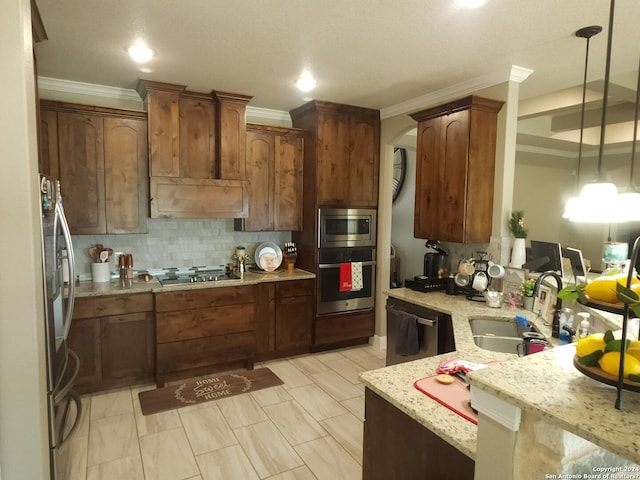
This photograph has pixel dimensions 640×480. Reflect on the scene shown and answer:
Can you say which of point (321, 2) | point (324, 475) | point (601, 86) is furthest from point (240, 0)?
point (601, 86)

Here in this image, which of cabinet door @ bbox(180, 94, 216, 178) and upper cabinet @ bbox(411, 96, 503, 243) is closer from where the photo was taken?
upper cabinet @ bbox(411, 96, 503, 243)

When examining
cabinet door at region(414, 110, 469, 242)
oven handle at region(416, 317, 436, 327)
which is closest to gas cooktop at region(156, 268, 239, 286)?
oven handle at region(416, 317, 436, 327)

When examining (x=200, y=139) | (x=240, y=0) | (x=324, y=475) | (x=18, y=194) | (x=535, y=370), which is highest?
(x=240, y=0)

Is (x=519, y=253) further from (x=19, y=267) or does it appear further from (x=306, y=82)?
(x=19, y=267)

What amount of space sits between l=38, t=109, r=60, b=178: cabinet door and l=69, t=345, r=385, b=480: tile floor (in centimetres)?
193

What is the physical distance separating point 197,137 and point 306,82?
1.16 metres

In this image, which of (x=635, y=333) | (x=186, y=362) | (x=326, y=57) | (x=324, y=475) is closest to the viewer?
(x=635, y=333)

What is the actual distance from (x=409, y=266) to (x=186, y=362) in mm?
4155

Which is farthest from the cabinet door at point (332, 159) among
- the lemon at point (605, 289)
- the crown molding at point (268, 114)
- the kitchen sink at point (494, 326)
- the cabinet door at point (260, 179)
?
the lemon at point (605, 289)

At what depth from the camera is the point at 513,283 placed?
2.92 metres

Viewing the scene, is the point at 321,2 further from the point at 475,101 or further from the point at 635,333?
the point at 635,333

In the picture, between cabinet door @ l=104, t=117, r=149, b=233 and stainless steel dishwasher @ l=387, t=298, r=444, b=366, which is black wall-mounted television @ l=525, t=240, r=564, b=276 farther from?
cabinet door @ l=104, t=117, r=149, b=233

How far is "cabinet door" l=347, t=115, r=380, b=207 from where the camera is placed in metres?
4.21

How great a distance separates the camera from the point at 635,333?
1397mm
